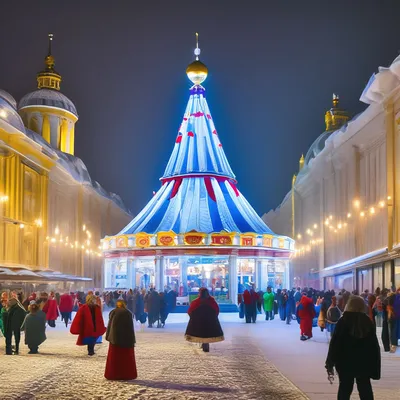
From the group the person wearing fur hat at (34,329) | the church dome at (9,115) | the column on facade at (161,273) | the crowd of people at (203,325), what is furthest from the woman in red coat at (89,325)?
the column on facade at (161,273)

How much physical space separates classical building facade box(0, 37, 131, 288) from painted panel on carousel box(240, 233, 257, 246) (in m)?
8.30

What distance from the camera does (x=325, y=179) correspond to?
45469 mm

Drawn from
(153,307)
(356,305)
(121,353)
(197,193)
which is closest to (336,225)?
(197,193)

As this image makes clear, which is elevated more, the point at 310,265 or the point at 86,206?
the point at 86,206

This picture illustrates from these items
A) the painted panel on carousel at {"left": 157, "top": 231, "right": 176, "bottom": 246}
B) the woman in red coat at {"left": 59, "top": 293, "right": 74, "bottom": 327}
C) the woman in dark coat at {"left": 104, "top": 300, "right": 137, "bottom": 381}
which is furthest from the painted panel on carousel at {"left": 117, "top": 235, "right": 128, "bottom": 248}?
the woman in dark coat at {"left": 104, "top": 300, "right": 137, "bottom": 381}

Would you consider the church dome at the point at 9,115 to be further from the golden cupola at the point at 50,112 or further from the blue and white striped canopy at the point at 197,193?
the golden cupola at the point at 50,112

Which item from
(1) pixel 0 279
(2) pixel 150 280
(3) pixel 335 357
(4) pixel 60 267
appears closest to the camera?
(3) pixel 335 357

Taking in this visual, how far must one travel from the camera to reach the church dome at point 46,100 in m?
54.6

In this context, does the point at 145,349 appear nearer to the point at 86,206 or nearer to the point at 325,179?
the point at 325,179

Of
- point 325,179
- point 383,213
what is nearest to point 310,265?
point 325,179

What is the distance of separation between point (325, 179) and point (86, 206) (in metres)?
17.3

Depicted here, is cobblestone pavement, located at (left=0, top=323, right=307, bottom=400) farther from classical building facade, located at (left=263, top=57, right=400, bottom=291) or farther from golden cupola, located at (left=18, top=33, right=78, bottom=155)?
golden cupola, located at (left=18, top=33, right=78, bottom=155)

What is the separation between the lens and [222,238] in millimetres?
41031

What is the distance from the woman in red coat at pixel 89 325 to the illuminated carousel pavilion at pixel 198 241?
23.7 metres
